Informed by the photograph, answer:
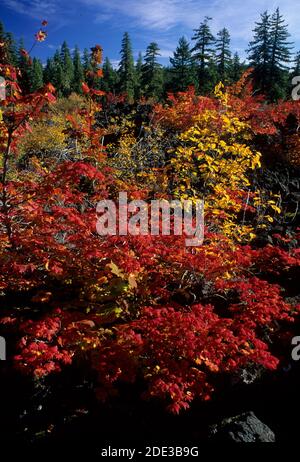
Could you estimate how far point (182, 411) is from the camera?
5.72 metres

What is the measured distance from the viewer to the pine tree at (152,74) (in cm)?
3484

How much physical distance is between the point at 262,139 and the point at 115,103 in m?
13.3

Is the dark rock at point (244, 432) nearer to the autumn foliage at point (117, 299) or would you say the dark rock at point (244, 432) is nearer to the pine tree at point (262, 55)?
the autumn foliage at point (117, 299)

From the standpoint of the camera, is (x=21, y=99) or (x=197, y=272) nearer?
(x=21, y=99)

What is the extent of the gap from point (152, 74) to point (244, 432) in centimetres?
3642

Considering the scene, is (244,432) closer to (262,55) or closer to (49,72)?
(262,55)

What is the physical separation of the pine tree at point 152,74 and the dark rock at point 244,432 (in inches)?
1341

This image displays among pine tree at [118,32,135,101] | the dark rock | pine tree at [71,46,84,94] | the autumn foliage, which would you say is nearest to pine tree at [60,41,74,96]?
pine tree at [71,46,84,94]

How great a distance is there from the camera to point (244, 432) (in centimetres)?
481

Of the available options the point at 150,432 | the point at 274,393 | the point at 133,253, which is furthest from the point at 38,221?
the point at 274,393

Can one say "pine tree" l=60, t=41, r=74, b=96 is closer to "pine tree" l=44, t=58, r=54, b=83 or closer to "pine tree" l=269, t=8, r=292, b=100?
"pine tree" l=44, t=58, r=54, b=83

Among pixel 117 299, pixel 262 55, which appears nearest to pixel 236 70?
pixel 262 55
